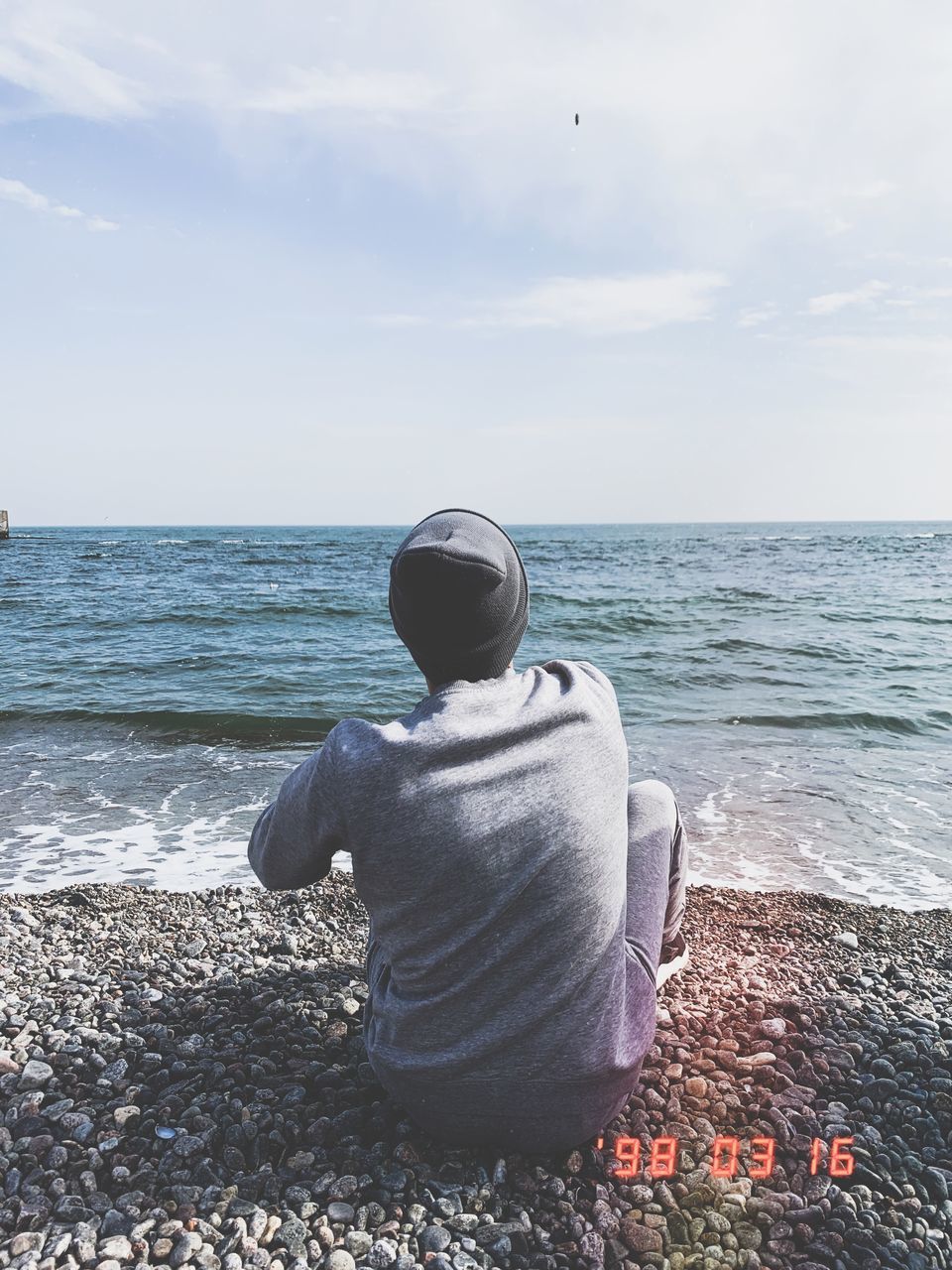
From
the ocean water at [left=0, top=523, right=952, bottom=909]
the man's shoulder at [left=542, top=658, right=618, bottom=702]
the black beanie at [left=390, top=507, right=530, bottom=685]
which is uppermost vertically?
the black beanie at [left=390, top=507, right=530, bottom=685]

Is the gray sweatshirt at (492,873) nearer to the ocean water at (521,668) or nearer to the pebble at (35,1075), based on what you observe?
the pebble at (35,1075)

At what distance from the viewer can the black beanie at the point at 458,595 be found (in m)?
1.89

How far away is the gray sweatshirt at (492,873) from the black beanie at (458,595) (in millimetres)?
Result: 86

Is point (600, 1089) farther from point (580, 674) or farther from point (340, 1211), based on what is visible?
point (580, 674)

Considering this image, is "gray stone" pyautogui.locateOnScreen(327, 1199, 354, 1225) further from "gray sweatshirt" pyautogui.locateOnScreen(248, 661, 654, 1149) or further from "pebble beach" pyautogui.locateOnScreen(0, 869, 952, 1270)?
"gray sweatshirt" pyautogui.locateOnScreen(248, 661, 654, 1149)

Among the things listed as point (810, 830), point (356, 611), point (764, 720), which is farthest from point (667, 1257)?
point (356, 611)

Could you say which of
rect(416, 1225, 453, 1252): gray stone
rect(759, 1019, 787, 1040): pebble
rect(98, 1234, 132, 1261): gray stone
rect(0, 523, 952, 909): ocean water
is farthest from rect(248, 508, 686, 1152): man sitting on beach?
rect(0, 523, 952, 909): ocean water

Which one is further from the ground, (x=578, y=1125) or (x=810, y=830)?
(x=578, y=1125)

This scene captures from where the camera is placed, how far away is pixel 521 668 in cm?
1373

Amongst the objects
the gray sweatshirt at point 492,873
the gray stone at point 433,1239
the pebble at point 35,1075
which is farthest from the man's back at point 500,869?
the pebble at point 35,1075

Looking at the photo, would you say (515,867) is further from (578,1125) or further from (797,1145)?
(797,1145)

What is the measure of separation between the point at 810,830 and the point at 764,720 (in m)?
3.55

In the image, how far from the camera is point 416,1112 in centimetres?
229
